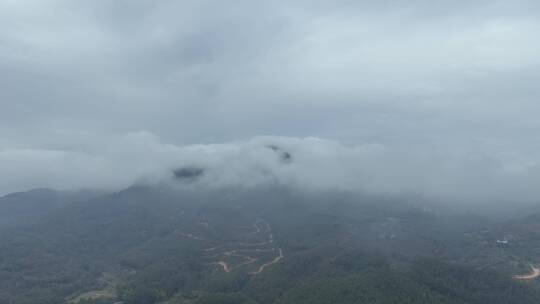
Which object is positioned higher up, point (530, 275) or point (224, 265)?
point (224, 265)

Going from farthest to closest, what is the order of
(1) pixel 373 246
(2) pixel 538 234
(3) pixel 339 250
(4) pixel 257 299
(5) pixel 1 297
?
1. (2) pixel 538 234
2. (1) pixel 373 246
3. (3) pixel 339 250
4. (5) pixel 1 297
5. (4) pixel 257 299

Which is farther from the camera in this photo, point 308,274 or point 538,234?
point 538,234

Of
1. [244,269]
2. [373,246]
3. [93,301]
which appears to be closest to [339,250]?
[373,246]

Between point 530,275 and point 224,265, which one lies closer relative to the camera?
point 530,275

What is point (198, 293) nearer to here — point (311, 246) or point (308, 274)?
point (308, 274)

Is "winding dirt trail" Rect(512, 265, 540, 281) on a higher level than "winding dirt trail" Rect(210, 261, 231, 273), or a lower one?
lower

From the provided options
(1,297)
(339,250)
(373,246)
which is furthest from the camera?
(373,246)

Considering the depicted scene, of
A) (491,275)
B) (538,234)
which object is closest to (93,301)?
(491,275)

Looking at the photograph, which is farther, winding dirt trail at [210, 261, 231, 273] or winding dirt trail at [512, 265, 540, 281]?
winding dirt trail at [210, 261, 231, 273]

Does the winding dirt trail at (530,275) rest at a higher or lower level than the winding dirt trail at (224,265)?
lower

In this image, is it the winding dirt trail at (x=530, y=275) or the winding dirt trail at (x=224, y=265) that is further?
the winding dirt trail at (x=224, y=265)
